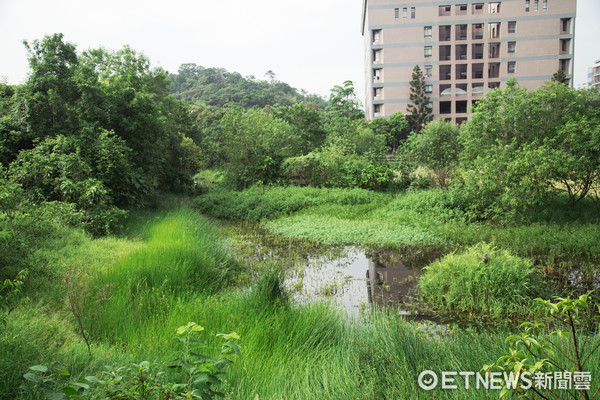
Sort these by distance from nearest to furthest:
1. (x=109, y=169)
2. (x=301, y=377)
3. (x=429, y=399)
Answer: (x=429, y=399), (x=301, y=377), (x=109, y=169)

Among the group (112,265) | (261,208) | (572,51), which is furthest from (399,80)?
(112,265)

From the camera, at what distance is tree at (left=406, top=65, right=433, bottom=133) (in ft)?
109

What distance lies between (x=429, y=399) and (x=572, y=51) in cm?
4094

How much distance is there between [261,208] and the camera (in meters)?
11.7

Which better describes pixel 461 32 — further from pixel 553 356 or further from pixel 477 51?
pixel 553 356

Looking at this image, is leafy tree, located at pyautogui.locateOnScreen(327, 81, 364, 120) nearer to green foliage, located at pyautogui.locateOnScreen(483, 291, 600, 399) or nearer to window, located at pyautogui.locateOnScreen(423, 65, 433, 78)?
window, located at pyautogui.locateOnScreen(423, 65, 433, 78)

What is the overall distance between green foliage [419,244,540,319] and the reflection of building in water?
35cm

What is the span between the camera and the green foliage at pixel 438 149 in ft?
42.0

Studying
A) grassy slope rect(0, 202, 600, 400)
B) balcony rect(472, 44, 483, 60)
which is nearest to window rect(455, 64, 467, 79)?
balcony rect(472, 44, 483, 60)

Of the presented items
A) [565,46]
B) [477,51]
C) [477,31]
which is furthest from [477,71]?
[565,46]

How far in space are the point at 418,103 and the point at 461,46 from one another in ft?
22.6

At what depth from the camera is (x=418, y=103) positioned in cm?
3353

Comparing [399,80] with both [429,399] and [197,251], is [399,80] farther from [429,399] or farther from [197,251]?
[429,399]

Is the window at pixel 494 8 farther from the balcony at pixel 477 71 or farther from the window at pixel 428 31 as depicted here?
the window at pixel 428 31
